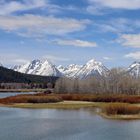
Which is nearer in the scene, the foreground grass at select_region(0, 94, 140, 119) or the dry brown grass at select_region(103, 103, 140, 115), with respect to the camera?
the dry brown grass at select_region(103, 103, 140, 115)

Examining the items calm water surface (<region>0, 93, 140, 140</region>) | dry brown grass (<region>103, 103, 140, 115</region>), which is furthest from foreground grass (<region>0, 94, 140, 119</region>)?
calm water surface (<region>0, 93, 140, 140</region>)

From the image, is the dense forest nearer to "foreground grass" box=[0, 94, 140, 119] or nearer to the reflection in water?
"foreground grass" box=[0, 94, 140, 119]

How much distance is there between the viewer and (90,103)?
87.1m

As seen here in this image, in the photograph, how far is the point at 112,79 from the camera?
174 metres

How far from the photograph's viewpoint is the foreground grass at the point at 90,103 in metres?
55.4

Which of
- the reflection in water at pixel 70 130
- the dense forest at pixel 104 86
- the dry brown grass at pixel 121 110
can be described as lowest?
the reflection in water at pixel 70 130

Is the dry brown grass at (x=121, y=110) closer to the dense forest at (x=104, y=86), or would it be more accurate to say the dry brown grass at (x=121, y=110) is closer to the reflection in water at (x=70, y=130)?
the reflection in water at (x=70, y=130)

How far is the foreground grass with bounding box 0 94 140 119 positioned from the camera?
182 ft

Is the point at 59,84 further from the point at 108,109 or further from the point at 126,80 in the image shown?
the point at 108,109

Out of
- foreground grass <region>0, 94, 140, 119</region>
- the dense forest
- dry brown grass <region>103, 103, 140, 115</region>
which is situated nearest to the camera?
dry brown grass <region>103, 103, 140, 115</region>

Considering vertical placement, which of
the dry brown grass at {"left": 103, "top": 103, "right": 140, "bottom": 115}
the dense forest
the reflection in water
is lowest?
the reflection in water

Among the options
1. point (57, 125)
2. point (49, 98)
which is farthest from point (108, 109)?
point (49, 98)

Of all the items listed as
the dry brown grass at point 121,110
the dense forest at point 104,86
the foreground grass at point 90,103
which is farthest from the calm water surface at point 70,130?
the dense forest at point 104,86

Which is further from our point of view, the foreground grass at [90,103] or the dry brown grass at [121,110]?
the foreground grass at [90,103]
